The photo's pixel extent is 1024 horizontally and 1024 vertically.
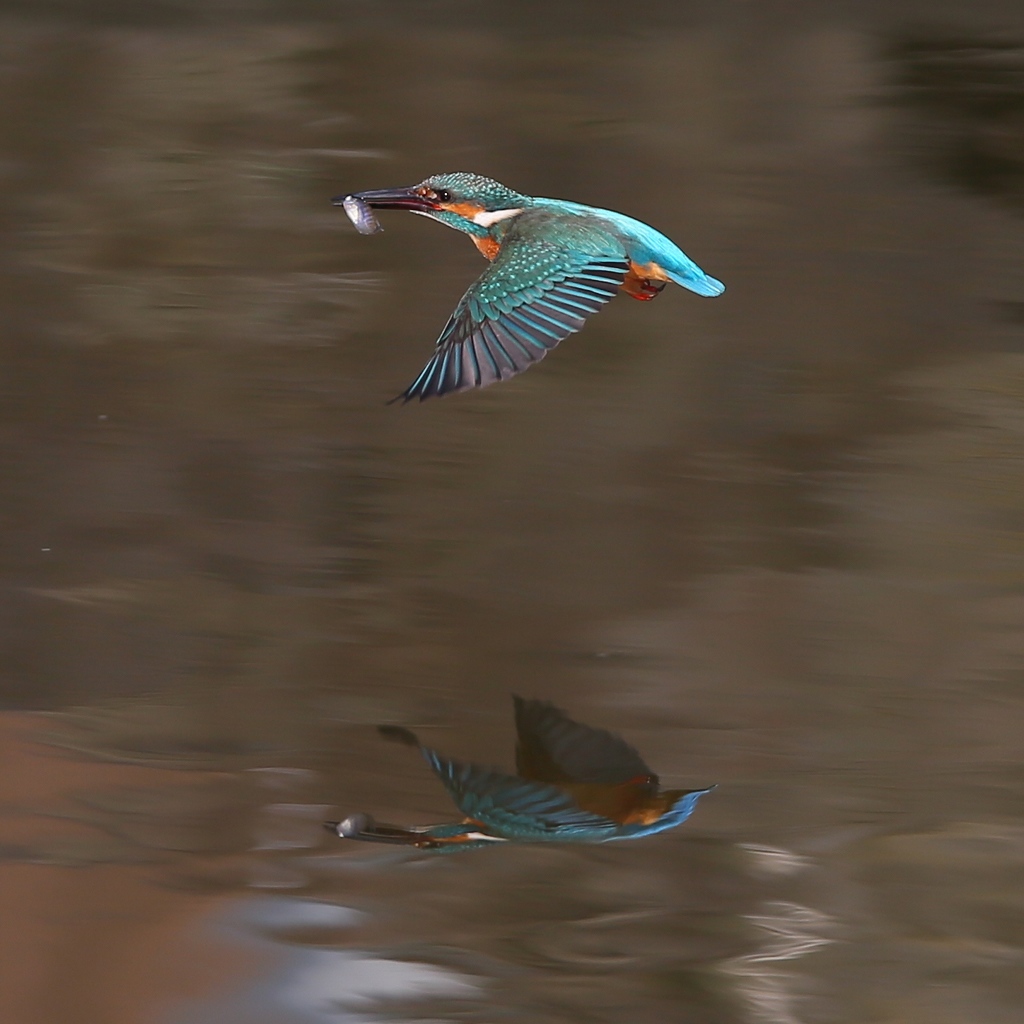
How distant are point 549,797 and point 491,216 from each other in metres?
1.30

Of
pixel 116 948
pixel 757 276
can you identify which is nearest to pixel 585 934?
pixel 116 948

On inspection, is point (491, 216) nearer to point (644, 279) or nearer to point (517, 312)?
point (644, 279)

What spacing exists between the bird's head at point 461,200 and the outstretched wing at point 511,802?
47.6 inches

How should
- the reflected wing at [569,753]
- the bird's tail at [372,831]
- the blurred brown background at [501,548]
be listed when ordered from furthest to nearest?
the reflected wing at [569,753]
the bird's tail at [372,831]
the blurred brown background at [501,548]

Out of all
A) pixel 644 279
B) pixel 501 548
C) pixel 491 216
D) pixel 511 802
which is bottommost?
pixel 511 802

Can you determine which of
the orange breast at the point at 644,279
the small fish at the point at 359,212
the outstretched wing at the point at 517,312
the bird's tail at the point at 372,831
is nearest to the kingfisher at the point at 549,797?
the bird's tail at the point at 372,831

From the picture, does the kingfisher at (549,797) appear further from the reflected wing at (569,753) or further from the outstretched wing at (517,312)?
the outstretched wing at (517,312)

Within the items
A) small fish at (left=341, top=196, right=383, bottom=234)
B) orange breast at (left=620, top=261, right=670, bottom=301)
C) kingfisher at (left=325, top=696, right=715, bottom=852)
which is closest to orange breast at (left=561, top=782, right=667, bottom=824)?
kingfisher at (left=325, top=696, right=715, bottom=852)

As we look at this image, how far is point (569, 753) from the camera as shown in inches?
109

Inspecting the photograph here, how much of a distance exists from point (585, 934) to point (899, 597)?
1275 mm

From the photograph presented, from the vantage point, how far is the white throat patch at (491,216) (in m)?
3.30

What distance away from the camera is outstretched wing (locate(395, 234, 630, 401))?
2725 mm

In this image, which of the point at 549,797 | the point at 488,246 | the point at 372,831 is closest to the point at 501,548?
the point at 488,246

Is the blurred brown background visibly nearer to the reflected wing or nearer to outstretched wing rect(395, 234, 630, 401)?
the reflected wing
